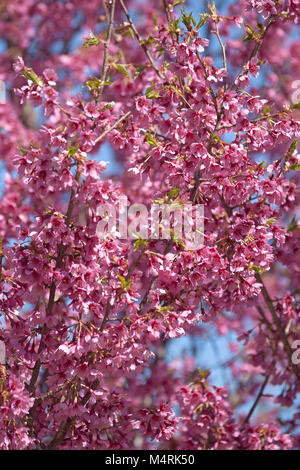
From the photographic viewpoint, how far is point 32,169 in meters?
3.51

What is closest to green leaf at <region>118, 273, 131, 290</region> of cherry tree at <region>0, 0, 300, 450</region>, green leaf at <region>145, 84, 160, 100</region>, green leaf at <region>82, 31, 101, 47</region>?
cherry tree at <region>0, 0, 300, 450</region>

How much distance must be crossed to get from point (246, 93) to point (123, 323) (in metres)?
1.65

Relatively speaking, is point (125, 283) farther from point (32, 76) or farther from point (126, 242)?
point (32, 76)

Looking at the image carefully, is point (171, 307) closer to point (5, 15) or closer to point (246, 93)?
point (246, 93)

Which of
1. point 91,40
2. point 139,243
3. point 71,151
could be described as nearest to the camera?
point 71,151

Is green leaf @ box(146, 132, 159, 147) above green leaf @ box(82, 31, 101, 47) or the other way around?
the other way around

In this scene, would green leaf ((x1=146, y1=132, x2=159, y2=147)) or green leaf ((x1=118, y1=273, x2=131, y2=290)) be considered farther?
green leaf ((x1=146, y1=132, x2=159, y2=147))

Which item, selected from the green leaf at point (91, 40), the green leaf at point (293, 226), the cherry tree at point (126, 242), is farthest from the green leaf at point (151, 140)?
the green leaf at point (293, 226)

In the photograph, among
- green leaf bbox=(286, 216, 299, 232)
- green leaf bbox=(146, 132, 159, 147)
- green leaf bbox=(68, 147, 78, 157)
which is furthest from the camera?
green leaf bbox=(286, 216, 299, 232)

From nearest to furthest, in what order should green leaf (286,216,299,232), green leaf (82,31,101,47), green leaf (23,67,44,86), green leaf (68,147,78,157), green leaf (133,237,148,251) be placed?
green leaf (68,147,78,157) → green leaf (133,237,148,251) → green leaf (23,67,44,86) → green leaf (82,31,101,47) → green leaf (286,216,299,232)

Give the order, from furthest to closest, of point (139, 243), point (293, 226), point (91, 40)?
point (293, 226)
point (91, 40)
point (139, 243)

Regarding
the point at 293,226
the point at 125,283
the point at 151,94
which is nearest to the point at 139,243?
the point at 125,283

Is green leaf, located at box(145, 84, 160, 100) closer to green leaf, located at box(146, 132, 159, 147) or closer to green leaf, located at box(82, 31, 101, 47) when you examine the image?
green leaf, located at box(146, 132, 159, 147)

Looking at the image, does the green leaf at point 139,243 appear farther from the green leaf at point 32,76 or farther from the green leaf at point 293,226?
the green leaf at point 293,226
